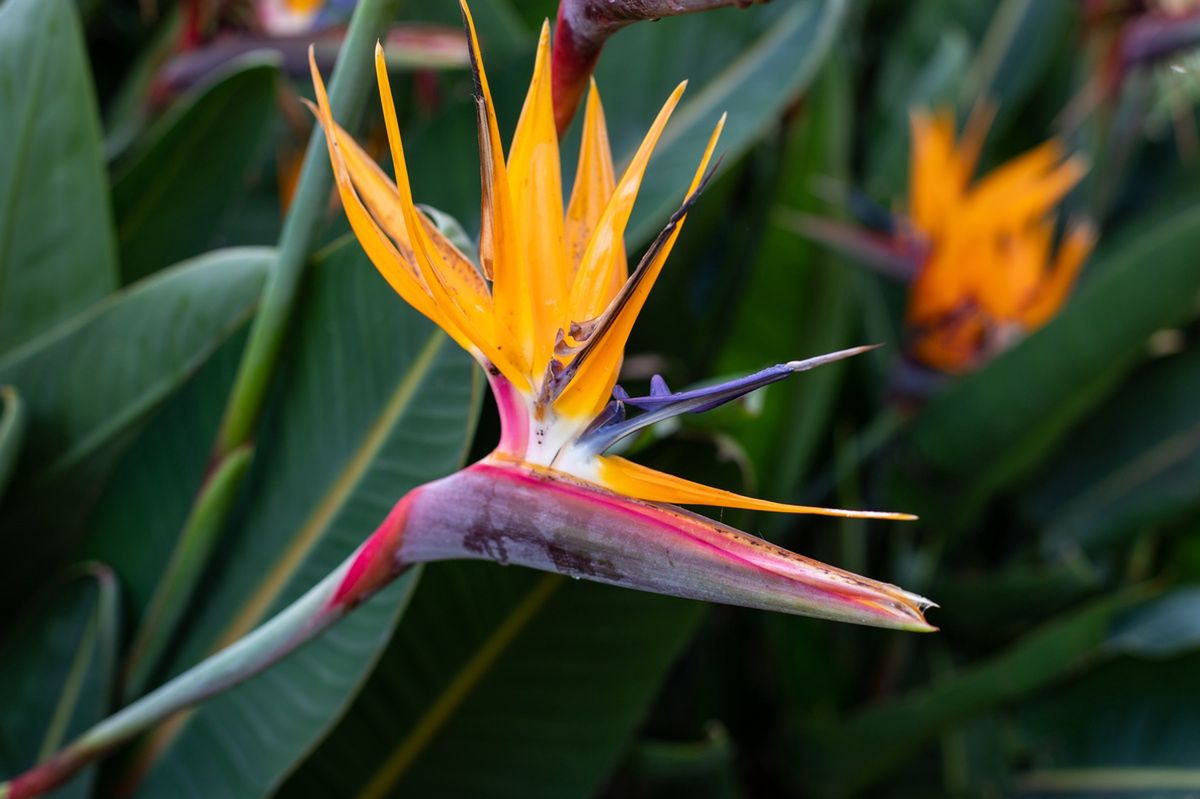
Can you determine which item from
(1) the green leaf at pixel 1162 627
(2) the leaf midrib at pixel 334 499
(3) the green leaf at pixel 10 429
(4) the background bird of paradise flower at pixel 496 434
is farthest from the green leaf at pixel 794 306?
(3) the green leaf at pixel 10 429

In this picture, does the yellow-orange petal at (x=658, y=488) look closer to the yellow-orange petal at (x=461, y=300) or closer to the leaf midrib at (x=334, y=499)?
the yellow-orange petal at (x=461, y=300)

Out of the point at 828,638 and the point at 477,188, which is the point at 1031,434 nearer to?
the point at 828,638

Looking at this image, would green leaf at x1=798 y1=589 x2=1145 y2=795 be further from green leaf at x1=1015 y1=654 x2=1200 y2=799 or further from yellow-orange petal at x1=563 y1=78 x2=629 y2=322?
yellow-orange petal at x1=563 y1=78 x2=629 y2=322

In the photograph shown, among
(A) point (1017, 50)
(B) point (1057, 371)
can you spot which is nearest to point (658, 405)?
(B) point (1057, 371)

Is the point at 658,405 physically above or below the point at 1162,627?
below

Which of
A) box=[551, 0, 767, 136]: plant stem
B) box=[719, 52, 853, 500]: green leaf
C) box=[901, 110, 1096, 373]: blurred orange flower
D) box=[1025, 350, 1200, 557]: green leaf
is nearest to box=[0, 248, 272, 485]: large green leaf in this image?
box=[551, 0, 767, 136]: plant stem

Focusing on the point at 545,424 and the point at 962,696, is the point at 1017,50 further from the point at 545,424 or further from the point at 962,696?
the point at 545,424
